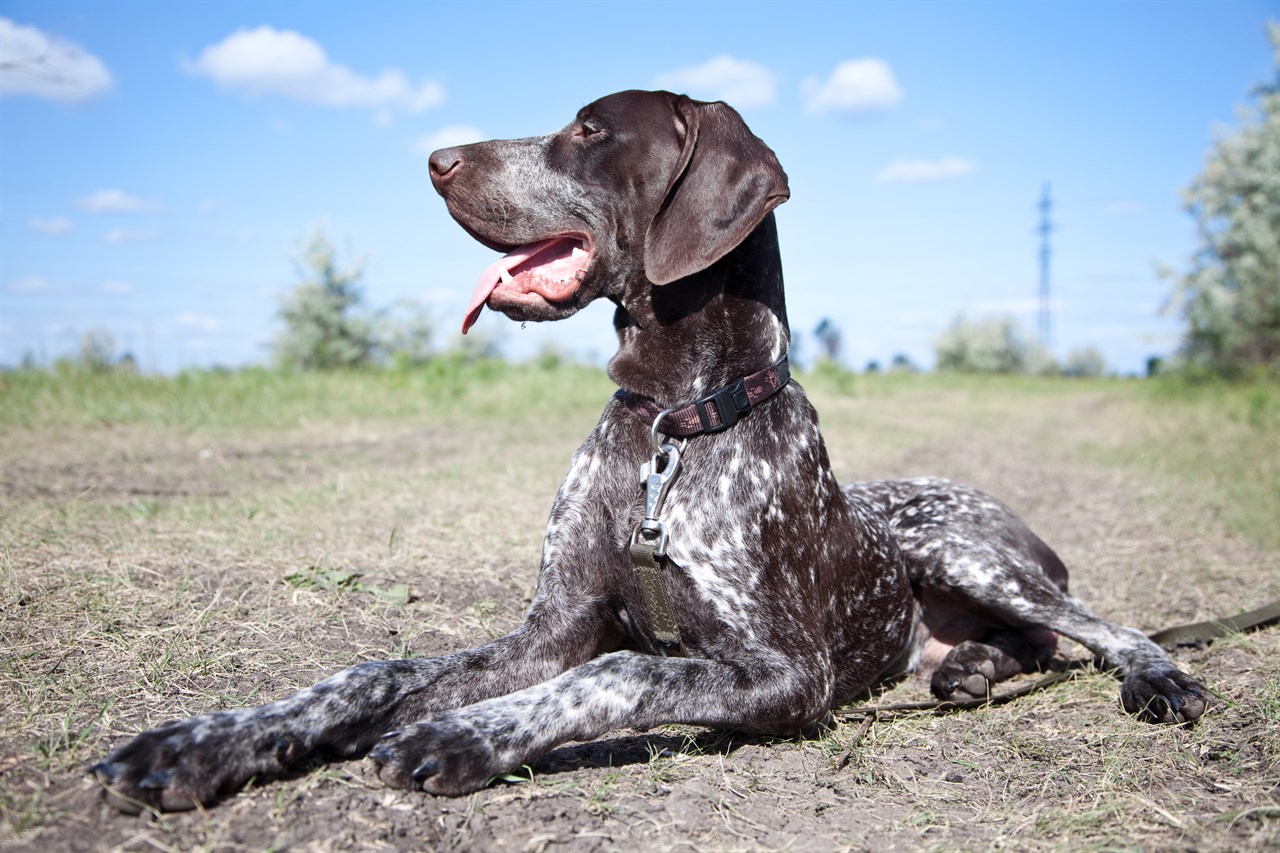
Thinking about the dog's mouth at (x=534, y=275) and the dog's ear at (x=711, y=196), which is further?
the dog's mouth at (x=534, y=275)

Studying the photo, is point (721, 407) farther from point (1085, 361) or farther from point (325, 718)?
point (1085, 361)

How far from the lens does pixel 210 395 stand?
12.8 metres

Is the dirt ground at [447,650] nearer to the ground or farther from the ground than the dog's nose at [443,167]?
nearer to the ground

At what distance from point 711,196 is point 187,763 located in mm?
2336

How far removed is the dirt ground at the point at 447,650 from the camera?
2.45m

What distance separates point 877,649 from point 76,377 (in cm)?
1249

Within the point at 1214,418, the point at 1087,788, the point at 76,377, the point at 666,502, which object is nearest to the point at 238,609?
the point at 666,502

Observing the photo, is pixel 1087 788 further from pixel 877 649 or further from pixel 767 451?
pixel 767 451

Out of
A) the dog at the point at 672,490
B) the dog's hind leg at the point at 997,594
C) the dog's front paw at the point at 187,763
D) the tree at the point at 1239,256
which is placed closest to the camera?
the dog's front paw at the point at 187,763

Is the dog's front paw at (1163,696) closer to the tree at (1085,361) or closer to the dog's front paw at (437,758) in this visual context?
the dog's front paw at (437,758)

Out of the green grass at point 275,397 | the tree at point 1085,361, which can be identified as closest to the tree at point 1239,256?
the green grass at point 275,397

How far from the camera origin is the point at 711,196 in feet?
10.9

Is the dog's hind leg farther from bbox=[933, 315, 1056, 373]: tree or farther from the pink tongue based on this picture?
bbox=[933, 315, 1056, 373]: tree

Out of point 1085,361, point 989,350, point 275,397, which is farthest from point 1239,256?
point 1085,361
